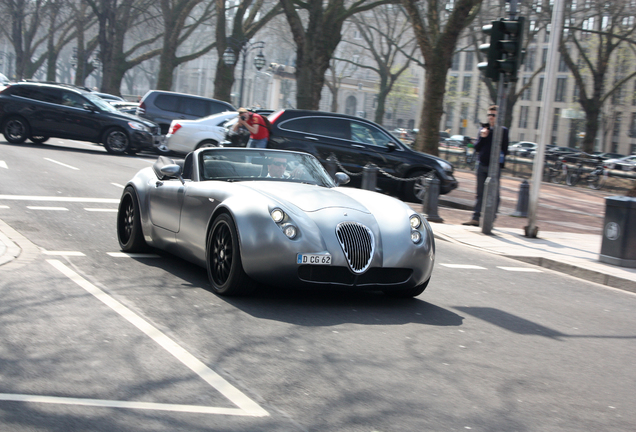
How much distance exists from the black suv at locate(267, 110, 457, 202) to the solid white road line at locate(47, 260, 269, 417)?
10.0 metres

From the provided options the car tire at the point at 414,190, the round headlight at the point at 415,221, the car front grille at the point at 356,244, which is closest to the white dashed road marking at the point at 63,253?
the car front grille at the point at 356,244

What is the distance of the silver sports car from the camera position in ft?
19.4

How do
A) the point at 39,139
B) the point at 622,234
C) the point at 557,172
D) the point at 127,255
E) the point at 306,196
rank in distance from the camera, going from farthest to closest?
the point at 557,172 < the point at 39,139 < the point at 622,234 < the point at 127,255 < the point at 306,196

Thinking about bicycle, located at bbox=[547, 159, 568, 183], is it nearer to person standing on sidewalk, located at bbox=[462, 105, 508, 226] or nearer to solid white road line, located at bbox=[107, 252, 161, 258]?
person standing on sidewalk, located at bbox=[462, 105, 508, 226]

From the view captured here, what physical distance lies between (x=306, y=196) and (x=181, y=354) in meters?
2.19

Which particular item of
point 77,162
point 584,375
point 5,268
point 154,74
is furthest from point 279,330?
point 154,74

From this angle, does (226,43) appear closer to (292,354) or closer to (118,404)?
(292,354)

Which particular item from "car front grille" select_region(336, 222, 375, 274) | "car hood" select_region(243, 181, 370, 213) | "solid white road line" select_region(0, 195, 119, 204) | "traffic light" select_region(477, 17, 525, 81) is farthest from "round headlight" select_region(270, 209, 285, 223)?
"solid white road line" select_region(0, 195, 119, 204)

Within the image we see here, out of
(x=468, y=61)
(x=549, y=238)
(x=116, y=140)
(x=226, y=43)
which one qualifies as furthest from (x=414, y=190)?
(x=468, y=61)

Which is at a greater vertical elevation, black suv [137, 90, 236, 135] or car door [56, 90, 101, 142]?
black suv [137, 90, 236, 135]

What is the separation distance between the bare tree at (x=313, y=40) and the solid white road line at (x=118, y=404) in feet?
79.2

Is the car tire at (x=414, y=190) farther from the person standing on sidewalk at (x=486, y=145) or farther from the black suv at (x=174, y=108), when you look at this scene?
the black suv at (x=174, y=108)

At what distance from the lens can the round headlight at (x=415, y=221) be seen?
21.3ft

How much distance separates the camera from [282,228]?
5.92m
